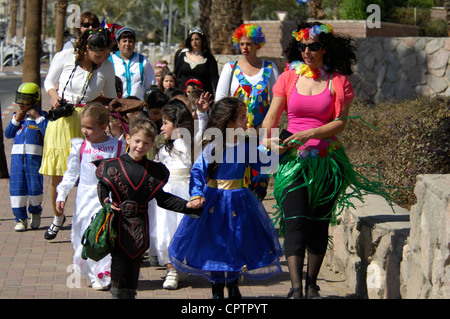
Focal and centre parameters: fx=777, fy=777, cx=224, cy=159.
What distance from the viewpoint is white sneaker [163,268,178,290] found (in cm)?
589

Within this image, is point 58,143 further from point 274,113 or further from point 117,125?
point 274,113

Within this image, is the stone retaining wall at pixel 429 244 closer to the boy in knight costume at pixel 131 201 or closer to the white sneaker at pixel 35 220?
the boy in knight costume at pixel 131 201

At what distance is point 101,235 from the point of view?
15.7ft

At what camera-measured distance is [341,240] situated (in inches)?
256

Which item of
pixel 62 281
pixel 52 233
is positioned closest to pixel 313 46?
pixel 62 281

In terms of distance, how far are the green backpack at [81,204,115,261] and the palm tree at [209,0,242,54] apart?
13.7 m

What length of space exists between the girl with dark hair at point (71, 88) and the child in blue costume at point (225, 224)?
89.2 inches

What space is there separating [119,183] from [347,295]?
207cm

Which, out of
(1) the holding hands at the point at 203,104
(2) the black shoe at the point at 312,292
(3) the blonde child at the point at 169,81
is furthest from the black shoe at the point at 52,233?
(2) the black shoe at the point at 312,292

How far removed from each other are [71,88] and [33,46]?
188 inches

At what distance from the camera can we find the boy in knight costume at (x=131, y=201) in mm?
4902

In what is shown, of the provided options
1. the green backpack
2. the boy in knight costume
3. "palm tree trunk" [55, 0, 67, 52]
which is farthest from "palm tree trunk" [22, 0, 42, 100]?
"palm tree trunk" [55, 0, 67, 52]

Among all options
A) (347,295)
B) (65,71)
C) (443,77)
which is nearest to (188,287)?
Answer: (347,295)

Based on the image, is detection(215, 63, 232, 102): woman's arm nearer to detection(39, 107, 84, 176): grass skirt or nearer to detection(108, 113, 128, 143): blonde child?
detection(108, 113, 128, 143): blonde child
